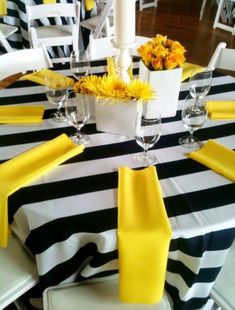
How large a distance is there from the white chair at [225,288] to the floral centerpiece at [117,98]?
501mm

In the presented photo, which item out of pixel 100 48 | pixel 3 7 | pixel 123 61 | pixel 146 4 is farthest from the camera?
pixel 146 4

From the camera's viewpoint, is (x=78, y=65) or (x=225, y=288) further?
(x=78, y=65)

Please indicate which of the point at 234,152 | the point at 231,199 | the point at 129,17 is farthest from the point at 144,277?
the point at 129,17

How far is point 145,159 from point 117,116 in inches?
6.6

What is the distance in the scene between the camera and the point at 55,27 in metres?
2.54

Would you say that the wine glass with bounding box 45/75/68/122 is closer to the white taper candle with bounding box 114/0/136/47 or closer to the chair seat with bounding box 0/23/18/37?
the white taper candle with bounding box 114/0/136/47

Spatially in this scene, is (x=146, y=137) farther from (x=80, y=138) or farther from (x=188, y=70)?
(x=188, y=70)

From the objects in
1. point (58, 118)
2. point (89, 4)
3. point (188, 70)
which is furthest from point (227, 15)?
point (58, 118)

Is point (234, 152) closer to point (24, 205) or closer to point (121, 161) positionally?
point (121, 161)

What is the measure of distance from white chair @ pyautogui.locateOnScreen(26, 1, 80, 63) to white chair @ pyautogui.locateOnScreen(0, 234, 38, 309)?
156cm

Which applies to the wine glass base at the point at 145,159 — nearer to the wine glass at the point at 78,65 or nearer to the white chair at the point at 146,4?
the wine glass at the point at 78,65

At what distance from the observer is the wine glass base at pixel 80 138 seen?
3.30 feet

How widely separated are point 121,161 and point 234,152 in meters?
0.34

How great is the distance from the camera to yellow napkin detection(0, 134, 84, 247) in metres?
0.82
